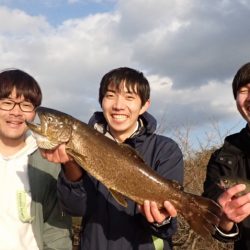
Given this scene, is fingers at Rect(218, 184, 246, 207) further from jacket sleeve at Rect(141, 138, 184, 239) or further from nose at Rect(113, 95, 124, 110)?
nose at Rect(113, 95, 124, 110)

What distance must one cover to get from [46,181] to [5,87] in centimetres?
115

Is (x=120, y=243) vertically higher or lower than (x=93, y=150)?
lower

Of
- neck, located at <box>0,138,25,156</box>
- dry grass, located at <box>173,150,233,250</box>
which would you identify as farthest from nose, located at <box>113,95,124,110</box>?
dry grass, located at <box>173,150,233,250</box>

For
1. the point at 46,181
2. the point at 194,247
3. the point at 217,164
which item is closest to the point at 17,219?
the point at 46,181

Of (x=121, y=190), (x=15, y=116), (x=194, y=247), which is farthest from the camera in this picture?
(x=194, y=247)

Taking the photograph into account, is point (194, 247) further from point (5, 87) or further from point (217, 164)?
point (5, 87)

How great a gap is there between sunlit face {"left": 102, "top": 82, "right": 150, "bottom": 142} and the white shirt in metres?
0.94

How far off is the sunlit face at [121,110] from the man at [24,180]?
814 millimetres

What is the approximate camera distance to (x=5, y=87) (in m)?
5.42

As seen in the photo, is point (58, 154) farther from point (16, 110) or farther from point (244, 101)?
point (244, 101)

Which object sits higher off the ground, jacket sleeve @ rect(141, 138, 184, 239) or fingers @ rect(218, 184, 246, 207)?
jacket sleeve @ rect(141, 138, 184, 239)

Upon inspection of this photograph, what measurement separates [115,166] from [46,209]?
1110mm

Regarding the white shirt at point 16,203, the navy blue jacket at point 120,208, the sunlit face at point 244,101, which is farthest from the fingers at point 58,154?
the sunlit face at point 244,101

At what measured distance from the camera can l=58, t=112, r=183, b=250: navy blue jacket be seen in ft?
16.4
